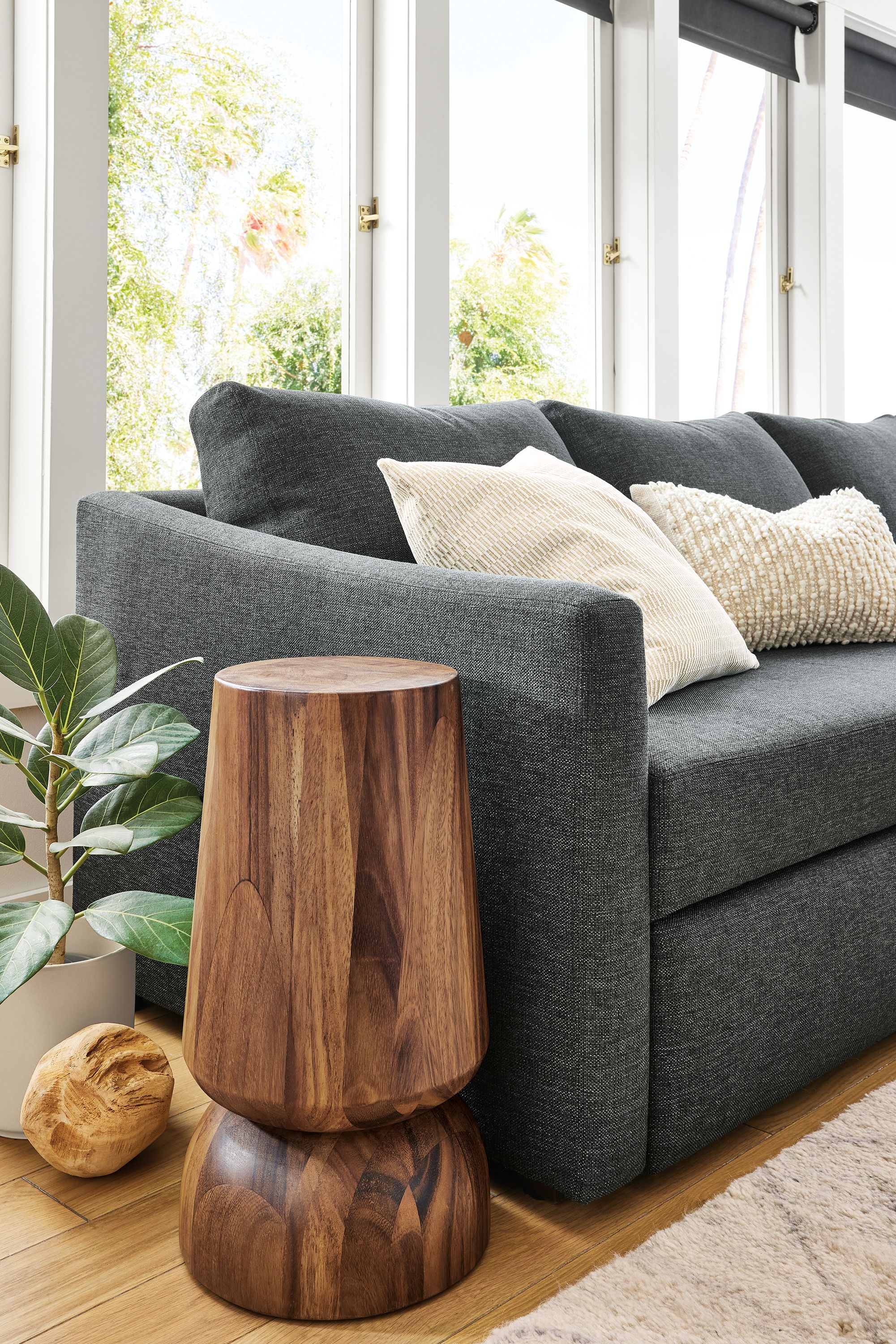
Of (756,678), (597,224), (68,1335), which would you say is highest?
(597,224)

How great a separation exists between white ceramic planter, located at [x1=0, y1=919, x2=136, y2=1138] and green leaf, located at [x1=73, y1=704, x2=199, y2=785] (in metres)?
0.23

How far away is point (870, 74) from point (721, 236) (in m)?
0.98

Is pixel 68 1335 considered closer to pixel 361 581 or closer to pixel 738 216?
pixel 361 581

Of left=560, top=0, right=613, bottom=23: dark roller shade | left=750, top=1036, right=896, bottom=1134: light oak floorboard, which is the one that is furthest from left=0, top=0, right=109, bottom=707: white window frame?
left=560, top=0, right=613, bottom=23: dark roller shade

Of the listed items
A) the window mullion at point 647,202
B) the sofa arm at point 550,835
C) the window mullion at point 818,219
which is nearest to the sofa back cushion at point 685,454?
the window mullion at point 647,202

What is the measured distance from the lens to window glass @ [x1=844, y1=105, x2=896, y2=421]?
13.6ft

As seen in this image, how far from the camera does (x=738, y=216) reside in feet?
12.5

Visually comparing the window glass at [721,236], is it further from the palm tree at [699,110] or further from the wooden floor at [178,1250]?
the wooden floor at [178,1250]

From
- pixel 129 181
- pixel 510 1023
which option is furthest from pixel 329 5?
pixel 510 1023

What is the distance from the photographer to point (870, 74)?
4062 millimetres

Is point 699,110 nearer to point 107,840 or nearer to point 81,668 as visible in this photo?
point 81,668

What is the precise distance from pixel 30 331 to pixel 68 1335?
61.9 inches

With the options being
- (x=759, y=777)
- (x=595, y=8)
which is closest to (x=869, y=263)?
(x=595, y=8)

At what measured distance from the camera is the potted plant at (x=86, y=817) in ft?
4.02
